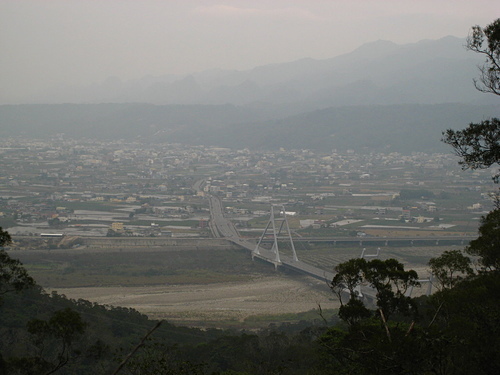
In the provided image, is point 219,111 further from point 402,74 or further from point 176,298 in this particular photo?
point 176,298

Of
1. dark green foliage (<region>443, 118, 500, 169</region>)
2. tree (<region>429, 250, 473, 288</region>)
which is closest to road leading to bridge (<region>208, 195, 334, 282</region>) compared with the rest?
tree (<region>429, 250, 473, 288</region>)

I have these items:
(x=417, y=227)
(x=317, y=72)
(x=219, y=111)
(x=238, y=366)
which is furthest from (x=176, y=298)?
(x=317, y=72)

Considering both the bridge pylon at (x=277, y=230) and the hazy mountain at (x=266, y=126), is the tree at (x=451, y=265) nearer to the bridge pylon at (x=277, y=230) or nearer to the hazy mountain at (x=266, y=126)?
the bridge pylon at (x=277, y=230)

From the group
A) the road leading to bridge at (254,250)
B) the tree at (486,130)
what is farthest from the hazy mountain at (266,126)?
the tree at (486,130)

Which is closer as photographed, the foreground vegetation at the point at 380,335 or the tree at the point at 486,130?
the foreground vegetation at the point at 380,335

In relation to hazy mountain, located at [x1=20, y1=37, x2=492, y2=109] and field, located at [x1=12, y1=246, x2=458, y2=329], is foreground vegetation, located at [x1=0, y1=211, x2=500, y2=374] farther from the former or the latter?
hazy mountain, located at [x1=20, y1=37, x2=492, y2=109]

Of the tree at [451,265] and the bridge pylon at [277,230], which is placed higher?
the tree at [451,265]

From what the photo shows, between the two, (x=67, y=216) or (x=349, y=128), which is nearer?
(x=67, y=216)
